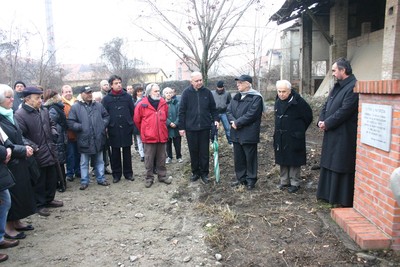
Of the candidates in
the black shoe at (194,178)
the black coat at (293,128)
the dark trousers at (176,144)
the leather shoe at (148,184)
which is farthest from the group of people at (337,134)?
the dark trousers at (176,144)

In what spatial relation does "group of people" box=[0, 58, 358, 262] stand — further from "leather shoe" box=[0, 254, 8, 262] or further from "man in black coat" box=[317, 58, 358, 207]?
"leather shoe" box=[0, 254, 8, 262]

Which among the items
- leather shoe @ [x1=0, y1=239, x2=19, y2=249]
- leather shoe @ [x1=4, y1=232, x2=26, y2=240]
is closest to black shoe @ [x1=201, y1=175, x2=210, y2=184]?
leather shoe @ [x1=4, y1=232, x2=26, y2=240]

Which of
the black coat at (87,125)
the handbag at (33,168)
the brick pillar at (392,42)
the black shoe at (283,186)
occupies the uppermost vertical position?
the brick pillar at (392,42)

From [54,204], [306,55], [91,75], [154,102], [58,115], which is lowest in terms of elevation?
[54,204]

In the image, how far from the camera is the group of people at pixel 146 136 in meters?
3.84

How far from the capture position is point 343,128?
4.00 metres

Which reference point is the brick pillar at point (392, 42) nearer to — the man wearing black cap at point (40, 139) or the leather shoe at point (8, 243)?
the man wearing black cap at point (40, 139)

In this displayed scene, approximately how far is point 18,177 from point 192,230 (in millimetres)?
2109

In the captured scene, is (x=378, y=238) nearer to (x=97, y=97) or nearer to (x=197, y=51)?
(x=97, y=97)

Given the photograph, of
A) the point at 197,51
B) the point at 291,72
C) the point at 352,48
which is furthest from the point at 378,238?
the point at 291,72

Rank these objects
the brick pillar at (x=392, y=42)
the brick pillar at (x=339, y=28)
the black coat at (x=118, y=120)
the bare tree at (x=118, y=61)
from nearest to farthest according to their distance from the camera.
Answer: the black coat at (x=118, y=120) → the brick pillar at (x=392, y=42) → the brick pillar at (x=339, y=28) → the bare tree at (x=118, y=61)

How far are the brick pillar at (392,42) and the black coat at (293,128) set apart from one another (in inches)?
250

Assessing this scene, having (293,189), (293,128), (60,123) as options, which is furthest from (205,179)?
(60,123)

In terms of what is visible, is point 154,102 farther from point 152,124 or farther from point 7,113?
point 7,113
